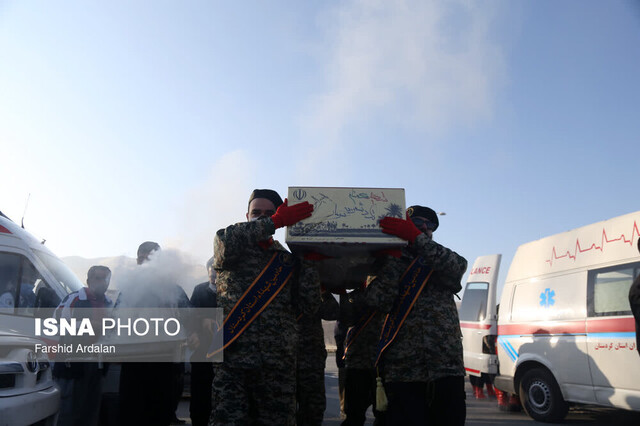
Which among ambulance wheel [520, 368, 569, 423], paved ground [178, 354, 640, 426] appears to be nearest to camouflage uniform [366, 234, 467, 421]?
paved ground [178, 354, 640, 426]

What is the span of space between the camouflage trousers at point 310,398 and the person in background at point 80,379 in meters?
1.80

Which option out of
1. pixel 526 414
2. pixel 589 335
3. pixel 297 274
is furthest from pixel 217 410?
pixel 526 414

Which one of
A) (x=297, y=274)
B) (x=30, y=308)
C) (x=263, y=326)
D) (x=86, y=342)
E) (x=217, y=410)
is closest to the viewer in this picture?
(x=217, y=410)

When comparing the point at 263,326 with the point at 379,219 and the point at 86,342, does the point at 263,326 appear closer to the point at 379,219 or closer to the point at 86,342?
the point at 379,219

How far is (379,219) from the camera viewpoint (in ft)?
10.8

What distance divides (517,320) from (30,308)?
7.02 m

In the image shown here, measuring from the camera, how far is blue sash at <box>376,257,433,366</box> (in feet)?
11.8

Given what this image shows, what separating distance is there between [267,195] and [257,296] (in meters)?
0.79

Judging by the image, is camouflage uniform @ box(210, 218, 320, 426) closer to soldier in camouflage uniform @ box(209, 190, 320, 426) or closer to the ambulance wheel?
soldier in camouflage uniform @ box(209, 190, 320, 426)

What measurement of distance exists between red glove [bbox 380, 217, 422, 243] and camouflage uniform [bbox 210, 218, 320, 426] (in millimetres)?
614

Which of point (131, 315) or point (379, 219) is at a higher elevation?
point (379, 219)

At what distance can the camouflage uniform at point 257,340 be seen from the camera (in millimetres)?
3084

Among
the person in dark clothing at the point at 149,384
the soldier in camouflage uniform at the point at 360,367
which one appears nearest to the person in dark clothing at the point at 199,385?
the person in dark clothing at the point at 149,384

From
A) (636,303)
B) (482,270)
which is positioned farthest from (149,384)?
(482,270)
